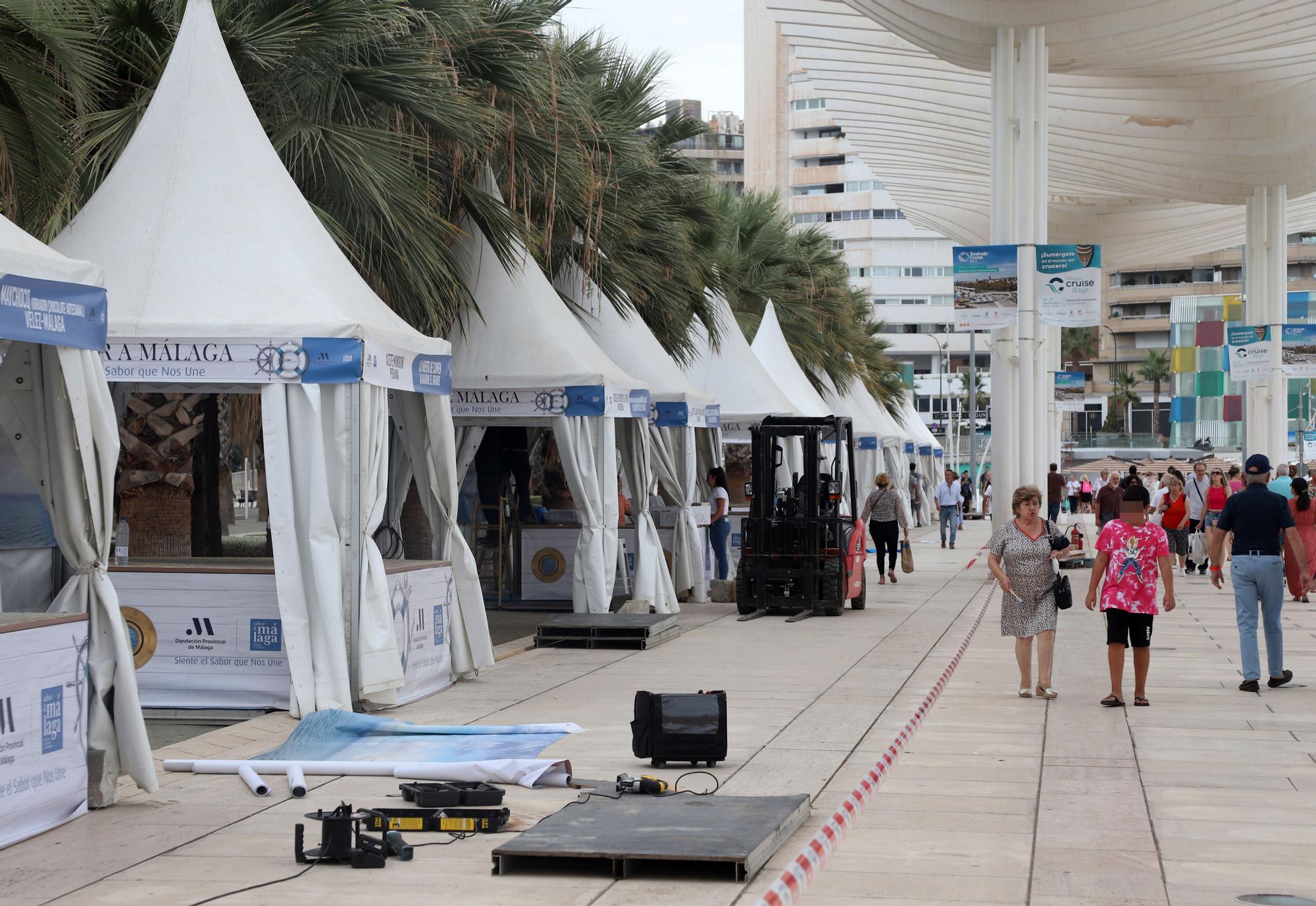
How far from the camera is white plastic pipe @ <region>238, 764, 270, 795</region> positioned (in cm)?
809

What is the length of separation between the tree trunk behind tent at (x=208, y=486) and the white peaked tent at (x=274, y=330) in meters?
5.09

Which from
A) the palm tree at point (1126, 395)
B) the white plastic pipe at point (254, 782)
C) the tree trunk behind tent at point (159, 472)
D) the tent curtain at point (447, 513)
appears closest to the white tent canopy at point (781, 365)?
the tree trunk behind tent at point (159, 472)

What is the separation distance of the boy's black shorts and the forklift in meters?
8.14

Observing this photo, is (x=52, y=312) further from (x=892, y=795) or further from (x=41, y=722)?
(x=892, y=795)

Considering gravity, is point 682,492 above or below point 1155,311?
below

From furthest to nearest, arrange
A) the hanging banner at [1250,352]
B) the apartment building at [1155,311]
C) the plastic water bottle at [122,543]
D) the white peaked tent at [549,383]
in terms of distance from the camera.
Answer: the apartment building at [1155,311] < the hanging banner at [1250,352] < the white peaked tent at [549,383] < the plastic water bottle at [122,543]

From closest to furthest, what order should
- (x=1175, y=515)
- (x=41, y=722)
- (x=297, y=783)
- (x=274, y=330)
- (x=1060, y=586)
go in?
(x=41, y=722) < (x=297, y=783) < (x=274, y=330) < (x=1060, y=586) < (x=1175, y=515)

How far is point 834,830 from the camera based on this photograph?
676 cm

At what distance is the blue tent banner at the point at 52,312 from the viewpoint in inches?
282

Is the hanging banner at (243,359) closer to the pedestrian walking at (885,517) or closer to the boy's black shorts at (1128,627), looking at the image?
the boy's black shorts at (1128,627)

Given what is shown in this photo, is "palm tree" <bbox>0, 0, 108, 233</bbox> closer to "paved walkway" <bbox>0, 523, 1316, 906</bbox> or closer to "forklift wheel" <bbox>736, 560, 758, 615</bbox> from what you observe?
"paved walkway" <bbox>0, 523, 1316, 906</bbox>

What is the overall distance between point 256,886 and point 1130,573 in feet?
22.9

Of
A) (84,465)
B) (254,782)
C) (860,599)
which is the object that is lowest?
(860,599)

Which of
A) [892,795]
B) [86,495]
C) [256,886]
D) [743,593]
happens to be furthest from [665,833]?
[743,593]
